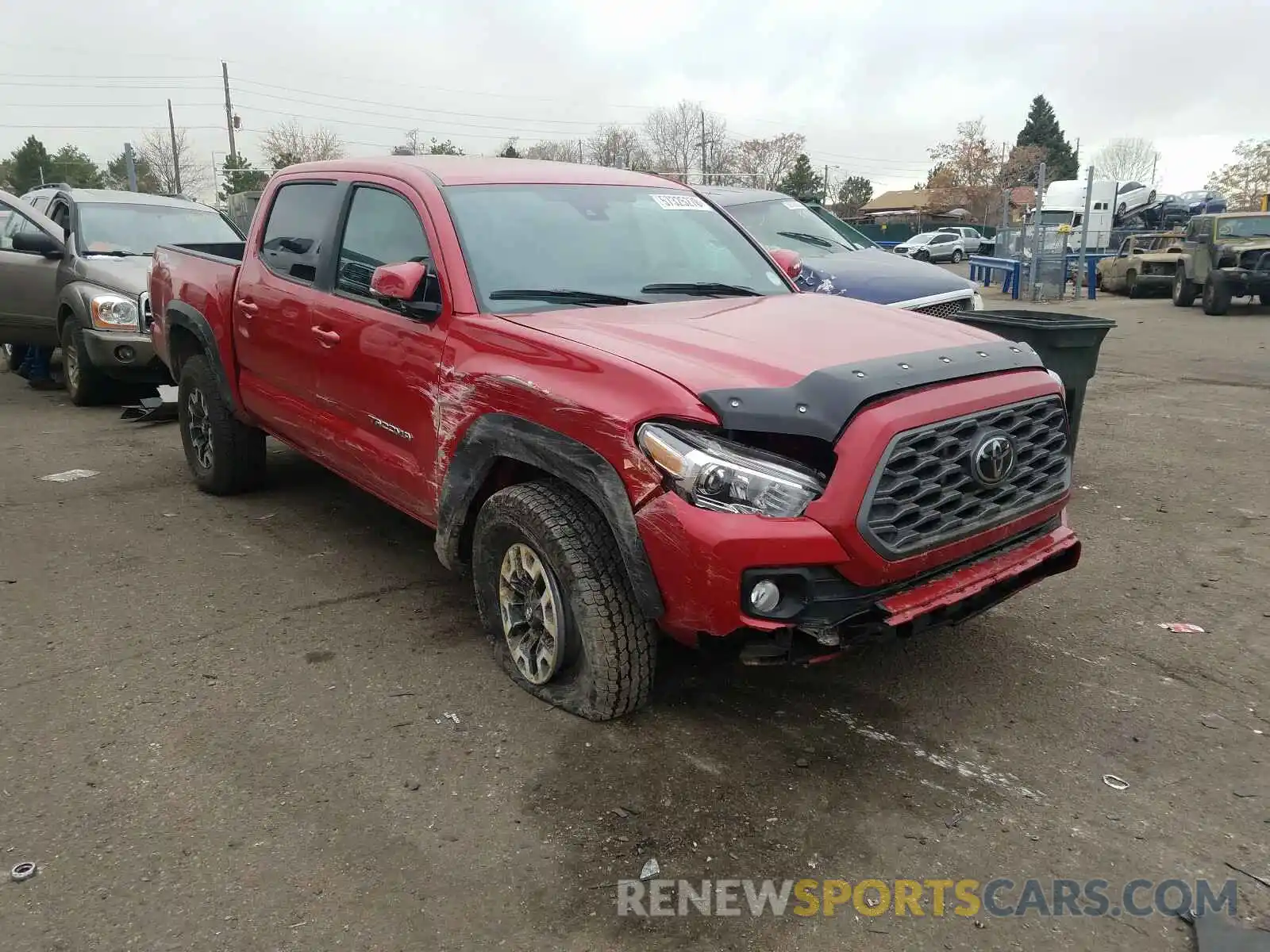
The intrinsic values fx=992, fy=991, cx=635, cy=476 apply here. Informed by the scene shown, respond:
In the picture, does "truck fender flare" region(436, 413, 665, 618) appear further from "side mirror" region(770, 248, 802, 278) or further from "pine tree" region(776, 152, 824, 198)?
"pine tree" region(776, 152, 824, 198)

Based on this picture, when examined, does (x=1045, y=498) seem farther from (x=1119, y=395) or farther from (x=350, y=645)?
(x=1119, y=395)

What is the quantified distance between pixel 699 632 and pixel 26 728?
2.36 metres

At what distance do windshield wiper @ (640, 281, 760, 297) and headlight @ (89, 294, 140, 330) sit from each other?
612 centimetres

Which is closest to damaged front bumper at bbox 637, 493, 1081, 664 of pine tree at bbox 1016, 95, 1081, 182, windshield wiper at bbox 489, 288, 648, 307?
windshield wiper at bbox 489, 288, 648, 307

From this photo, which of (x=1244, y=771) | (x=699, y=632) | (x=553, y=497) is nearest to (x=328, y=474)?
(x=553, y=497)

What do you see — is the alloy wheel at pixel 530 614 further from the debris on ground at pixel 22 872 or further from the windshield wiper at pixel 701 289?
the debris on ground at pixel 22 872

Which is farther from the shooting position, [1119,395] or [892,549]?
[1119,395]

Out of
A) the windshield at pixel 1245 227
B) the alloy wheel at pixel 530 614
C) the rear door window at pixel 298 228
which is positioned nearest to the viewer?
the alloy wheel at pixel 530 614

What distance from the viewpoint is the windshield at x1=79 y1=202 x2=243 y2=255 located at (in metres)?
9.23

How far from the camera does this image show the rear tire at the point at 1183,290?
19.5 meters

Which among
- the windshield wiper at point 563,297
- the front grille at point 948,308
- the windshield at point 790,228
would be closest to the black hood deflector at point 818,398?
the windshield wiper at point 563,297

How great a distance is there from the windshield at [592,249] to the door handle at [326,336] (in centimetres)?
85

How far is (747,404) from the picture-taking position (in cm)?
284

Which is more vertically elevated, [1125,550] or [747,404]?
[747,404]
